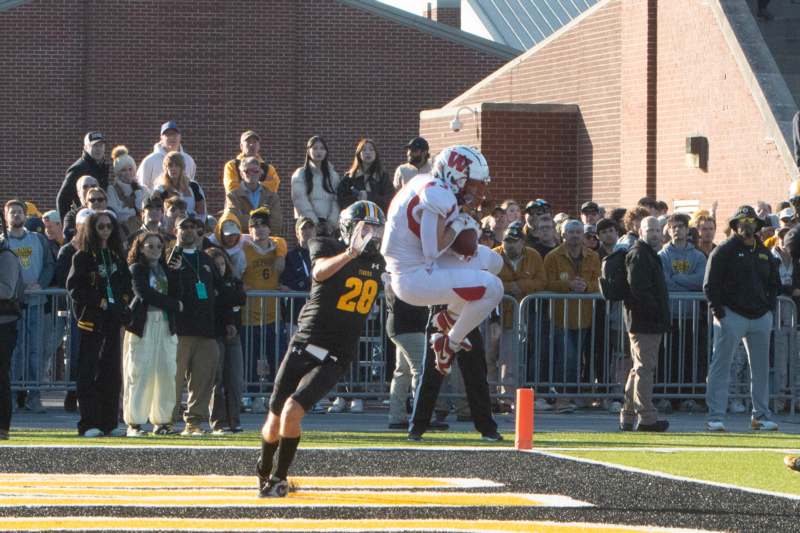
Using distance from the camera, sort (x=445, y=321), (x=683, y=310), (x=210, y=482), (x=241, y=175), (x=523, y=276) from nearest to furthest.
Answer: (x=210, y=482)
(x=445, y=321)
(x=523, y=276)
(x=683, y=310)
(x=241, y=175)

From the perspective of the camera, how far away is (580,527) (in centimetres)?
883

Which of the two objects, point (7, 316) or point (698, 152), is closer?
point (7, 316)

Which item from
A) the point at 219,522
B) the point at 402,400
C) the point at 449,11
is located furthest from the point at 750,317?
the point at 449,11

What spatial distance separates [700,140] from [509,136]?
359 cm

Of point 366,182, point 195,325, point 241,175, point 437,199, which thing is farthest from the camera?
point 241,175

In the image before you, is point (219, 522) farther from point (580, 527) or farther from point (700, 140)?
point (700, 140)

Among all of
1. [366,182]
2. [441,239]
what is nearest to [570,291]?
[366,182]

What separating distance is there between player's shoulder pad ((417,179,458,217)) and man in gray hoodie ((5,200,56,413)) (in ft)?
23.5

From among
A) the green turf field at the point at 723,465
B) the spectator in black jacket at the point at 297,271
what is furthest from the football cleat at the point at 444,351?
the spectator in black jacket at the point at 297,271

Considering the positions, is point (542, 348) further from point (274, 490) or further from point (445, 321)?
point (274, 490)

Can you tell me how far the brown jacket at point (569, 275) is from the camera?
16.8m

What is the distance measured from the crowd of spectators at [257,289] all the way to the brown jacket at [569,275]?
2cm

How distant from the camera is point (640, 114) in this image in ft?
78.9

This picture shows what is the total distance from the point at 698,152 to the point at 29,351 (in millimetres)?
10231
